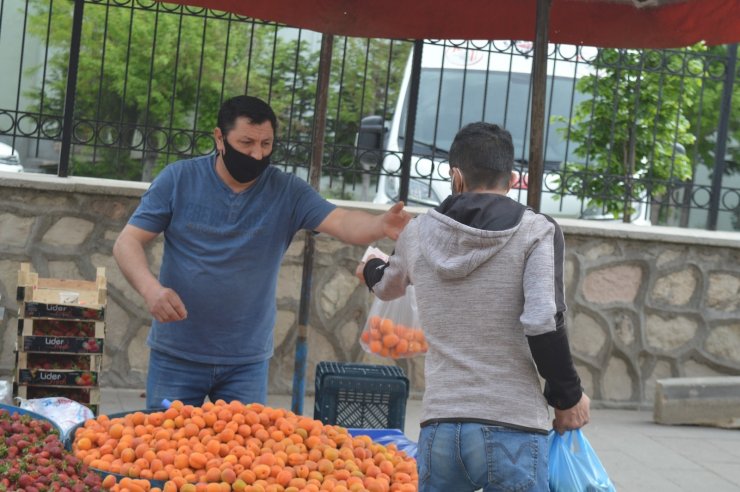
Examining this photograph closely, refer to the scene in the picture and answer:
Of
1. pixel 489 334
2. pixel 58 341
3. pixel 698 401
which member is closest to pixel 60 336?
pixel 58 341

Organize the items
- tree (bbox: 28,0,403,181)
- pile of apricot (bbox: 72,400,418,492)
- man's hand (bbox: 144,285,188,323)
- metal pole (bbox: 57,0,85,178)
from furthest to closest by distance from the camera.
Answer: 1. tree (bbox: 28,0,403,181)
2. metal pole (bbox: 57,0,85,178)
3. man's hand (bbox: 144,285,188,323)
4. pile of apricot (bbox: 72,400,418,492)

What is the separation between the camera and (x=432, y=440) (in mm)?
3096

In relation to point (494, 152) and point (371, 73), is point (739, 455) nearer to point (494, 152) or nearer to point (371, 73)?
point (494, 152)

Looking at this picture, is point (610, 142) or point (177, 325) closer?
point (177, 325)

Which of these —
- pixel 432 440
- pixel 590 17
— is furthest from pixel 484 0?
pixel 432 440

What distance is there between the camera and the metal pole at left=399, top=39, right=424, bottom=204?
7645 mm

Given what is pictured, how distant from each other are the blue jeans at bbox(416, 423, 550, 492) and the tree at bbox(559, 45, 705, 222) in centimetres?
524

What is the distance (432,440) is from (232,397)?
147cm

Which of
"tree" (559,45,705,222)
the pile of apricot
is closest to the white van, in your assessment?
"tree" (559,45,705,222)

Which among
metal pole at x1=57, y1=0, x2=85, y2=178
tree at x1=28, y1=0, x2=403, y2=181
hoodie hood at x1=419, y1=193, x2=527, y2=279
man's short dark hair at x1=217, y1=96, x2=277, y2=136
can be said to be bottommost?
hoodie hood at x1=419, y1=193, x2=527, y2=279

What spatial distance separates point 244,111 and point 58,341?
5.79 ft

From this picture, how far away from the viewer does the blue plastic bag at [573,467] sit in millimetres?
3264

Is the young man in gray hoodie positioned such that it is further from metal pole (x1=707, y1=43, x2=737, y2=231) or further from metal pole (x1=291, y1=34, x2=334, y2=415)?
metal pole (x1=707, y1=43, x2=737, y2=231)

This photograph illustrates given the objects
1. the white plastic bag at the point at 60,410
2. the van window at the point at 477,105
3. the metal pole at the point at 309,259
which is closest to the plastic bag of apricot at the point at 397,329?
the metal pole at the point at 309,259
